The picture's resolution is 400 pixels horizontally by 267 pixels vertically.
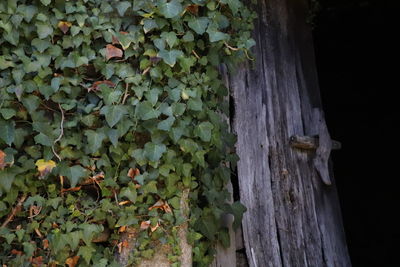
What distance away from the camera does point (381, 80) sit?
5.60 meters

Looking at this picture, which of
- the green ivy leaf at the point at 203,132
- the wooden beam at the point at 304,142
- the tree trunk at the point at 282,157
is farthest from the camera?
the wooden beam at the point at 304,142

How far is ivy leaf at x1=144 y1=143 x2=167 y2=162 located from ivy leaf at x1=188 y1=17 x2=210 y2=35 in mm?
528

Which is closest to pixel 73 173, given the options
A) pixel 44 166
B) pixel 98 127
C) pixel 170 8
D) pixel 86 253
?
pixel 44 166

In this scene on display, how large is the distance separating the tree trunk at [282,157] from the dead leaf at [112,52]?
827 millimetres

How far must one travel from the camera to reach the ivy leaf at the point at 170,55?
89.0 inches

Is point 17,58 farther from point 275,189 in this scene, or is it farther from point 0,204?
point 275,189

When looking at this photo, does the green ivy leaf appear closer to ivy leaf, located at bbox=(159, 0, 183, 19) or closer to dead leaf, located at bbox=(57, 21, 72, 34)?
ivy leaf, located at bbox=(159, 0, 183, 19)

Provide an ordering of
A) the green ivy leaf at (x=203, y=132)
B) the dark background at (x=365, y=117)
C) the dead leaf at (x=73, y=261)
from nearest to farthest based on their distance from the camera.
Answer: the dead leaf at (x=73, y=261), the green ivy leaf at (x=203, y=132), the dark background at (x=365, y=117)

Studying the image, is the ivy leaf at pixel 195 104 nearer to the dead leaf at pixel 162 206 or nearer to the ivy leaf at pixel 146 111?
the ivy leaf at pixel 146 111

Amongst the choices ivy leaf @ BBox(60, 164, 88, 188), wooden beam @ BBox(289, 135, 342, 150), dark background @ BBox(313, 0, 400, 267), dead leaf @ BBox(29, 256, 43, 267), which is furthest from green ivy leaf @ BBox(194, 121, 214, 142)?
dark background @ BBox(313, 0, 400, 267)

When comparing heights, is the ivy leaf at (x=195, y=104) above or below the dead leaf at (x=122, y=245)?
above

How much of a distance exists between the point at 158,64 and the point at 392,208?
4.02 metres

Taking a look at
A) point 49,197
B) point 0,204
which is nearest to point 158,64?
point 49,197

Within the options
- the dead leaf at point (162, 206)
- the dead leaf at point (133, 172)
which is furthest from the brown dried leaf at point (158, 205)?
the dead leaf at point (133, 172)
